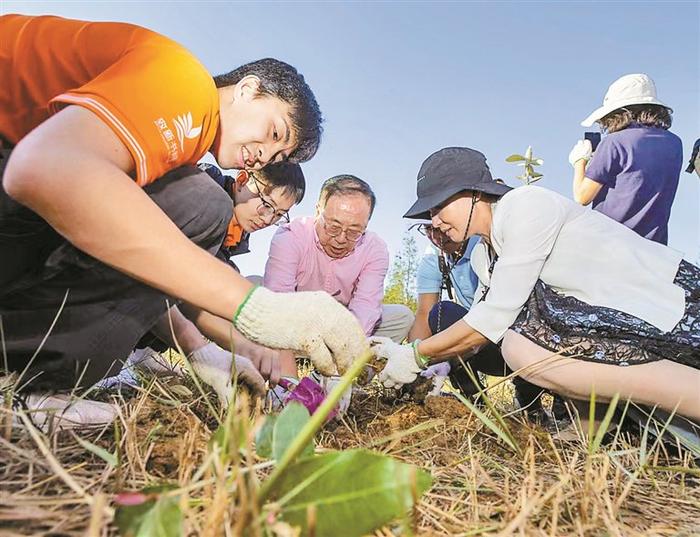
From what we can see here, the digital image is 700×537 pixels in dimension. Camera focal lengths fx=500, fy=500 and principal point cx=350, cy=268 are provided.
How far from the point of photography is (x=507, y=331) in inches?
66.9

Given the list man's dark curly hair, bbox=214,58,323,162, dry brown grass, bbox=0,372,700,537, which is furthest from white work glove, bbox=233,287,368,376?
man's dark curly hair, bbox=214,58,323,162

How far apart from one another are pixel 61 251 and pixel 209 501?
900 millimetres

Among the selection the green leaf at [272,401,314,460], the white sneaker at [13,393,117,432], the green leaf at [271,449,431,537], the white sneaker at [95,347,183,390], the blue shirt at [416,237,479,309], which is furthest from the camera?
the blue shirt at [416,237,479,309]

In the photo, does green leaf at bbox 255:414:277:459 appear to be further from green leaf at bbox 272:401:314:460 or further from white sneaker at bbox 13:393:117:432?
white sneaker at bbox 13:393:117:432

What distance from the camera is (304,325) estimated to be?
962 mm

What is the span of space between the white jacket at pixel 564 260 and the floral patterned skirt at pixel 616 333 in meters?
0.05

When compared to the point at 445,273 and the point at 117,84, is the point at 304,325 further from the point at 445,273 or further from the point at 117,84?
the point at 445,273

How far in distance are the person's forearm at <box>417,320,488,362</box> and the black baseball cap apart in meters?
0.49

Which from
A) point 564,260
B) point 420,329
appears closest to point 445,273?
point 420,329

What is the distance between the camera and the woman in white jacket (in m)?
1.46

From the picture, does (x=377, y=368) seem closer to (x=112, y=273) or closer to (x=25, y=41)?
(x=112, y=273)

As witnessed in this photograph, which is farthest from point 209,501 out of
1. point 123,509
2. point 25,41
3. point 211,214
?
point 25,41

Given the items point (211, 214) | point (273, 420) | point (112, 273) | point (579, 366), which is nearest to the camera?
point (273, 420)

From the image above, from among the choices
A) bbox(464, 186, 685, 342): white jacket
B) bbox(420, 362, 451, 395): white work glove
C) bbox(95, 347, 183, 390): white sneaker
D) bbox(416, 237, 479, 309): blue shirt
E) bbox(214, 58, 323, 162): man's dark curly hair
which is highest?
bbox(214, 58, 323, 162): man's dark curly hair
